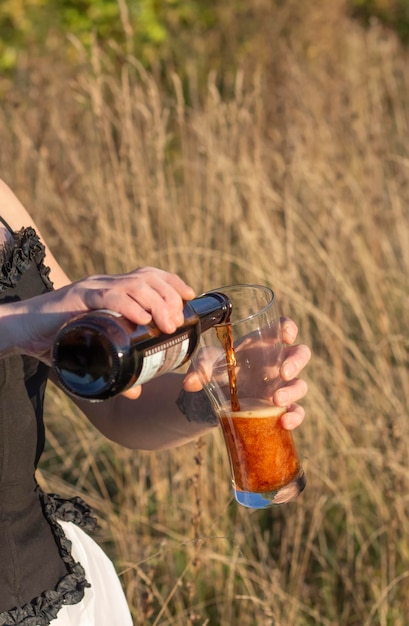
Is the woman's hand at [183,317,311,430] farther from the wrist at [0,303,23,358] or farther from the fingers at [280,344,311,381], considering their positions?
the wrist at [0,303,23,358]

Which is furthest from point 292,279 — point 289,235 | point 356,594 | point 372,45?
point 372,45

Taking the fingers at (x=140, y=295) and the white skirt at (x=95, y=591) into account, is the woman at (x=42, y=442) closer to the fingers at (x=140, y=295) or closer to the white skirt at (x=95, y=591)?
the white skirt at (x=95, y=591)

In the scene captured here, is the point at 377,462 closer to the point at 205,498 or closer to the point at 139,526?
the point at 205,498

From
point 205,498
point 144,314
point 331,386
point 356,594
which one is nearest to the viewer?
point 144,314

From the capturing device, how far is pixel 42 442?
1295 mm

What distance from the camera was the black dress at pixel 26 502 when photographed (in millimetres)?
1173

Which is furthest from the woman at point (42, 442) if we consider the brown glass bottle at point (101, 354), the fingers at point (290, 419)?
the brown glass bottle at point (101, 354)

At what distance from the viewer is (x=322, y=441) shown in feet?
8.21

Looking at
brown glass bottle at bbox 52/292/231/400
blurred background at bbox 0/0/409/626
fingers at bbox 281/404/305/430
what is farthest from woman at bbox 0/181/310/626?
blurred background at bbox 0/0/409/626

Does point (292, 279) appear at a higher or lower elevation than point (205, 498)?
higher

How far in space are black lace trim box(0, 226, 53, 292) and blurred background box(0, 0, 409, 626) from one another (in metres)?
0.52

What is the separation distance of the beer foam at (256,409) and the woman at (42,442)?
0.02 meters

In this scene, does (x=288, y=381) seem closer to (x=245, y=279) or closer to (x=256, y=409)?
(x=256, y=409)

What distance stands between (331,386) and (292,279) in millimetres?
359
